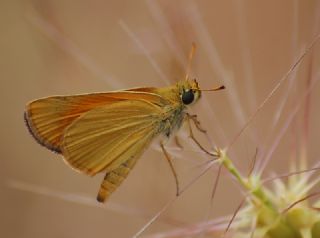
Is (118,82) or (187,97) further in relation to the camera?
(118,82)

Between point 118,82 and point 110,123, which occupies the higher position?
point 110,123

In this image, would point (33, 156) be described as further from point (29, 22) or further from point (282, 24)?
point (282, 24)

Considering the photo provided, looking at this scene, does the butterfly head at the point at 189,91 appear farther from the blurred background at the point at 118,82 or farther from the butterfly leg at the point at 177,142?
the blurred background at the point at 118,82

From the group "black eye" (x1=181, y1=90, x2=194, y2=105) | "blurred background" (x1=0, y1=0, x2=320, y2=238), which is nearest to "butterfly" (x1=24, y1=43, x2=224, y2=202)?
"black eye" (x1=181, y1=90, x2=194, y2=105)

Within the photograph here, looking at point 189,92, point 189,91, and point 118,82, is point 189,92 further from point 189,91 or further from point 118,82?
point 118,82

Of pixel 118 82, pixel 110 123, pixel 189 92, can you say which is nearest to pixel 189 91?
pixel 189 92

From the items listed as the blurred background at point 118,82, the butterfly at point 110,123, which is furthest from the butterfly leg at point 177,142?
the blurred background at point 118,82

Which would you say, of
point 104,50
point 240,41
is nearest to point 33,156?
point 104,50
